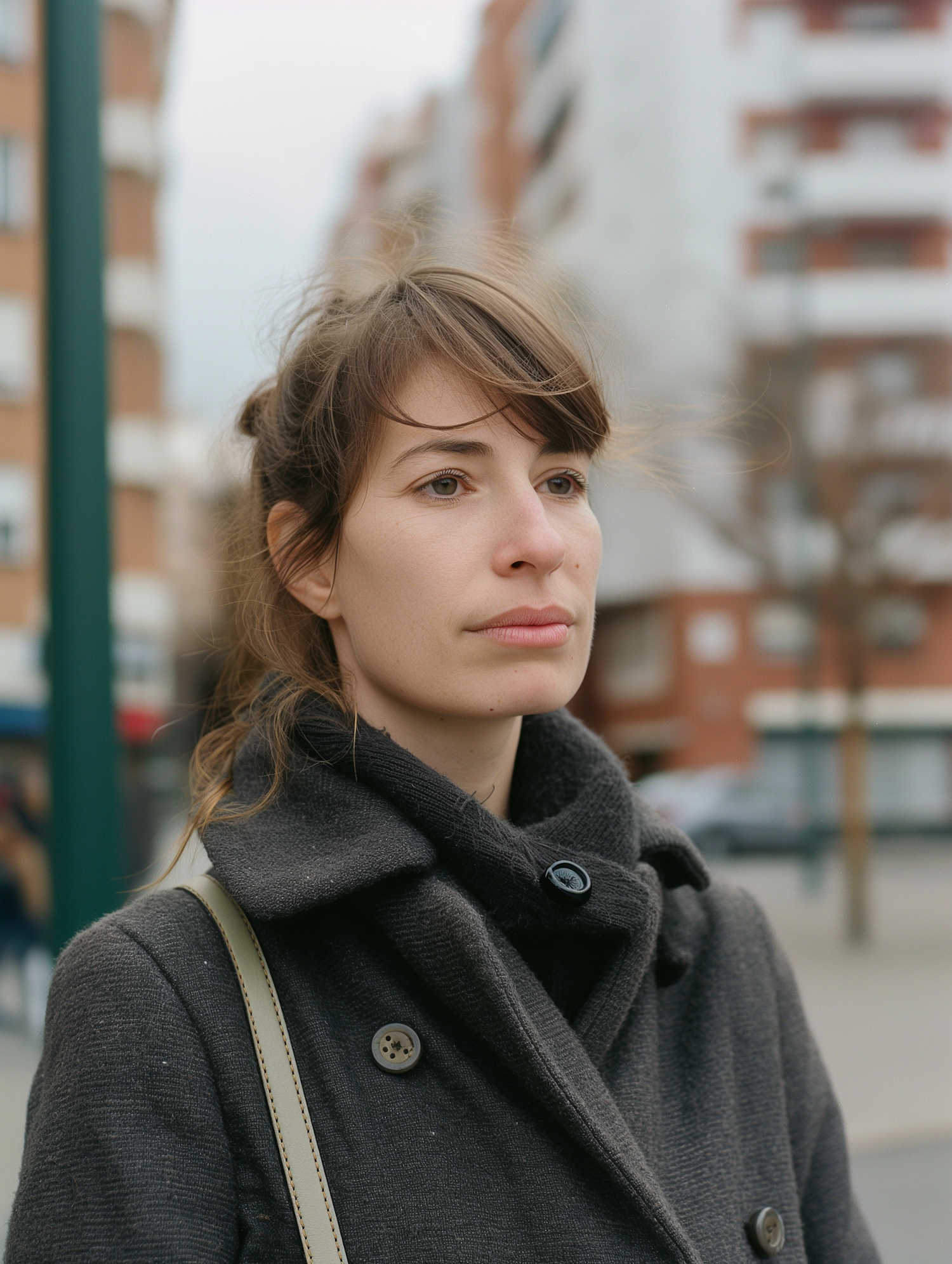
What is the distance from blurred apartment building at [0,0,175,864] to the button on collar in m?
11.7

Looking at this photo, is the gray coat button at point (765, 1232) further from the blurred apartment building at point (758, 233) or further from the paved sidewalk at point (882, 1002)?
the blurred apartment building at point (758, 233)

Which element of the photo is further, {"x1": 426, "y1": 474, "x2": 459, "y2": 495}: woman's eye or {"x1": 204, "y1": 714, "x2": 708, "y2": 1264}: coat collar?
{"x1": 426, "y1": 474, "x2": 459, "y2": 495}: woman's eye

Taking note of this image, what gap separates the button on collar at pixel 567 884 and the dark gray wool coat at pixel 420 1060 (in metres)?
0.02

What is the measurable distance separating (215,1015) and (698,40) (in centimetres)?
3307

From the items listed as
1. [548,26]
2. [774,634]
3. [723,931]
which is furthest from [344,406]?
[548,26]

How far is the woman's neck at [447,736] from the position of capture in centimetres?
174

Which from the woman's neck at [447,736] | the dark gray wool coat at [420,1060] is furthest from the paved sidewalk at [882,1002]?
the woman's neck at [447,736]

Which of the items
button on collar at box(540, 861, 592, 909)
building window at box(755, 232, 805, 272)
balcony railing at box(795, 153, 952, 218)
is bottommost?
button on collar at box(540, 861, 592, 909)

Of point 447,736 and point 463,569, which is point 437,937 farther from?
point 463,569

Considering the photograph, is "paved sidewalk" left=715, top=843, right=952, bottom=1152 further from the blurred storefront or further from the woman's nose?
the blurred storefront

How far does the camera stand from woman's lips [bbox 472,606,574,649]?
63.6 inches

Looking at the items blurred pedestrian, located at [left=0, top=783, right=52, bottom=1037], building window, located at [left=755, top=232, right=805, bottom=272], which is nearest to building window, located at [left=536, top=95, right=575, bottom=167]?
building window, located at [left=755, top=232, right=805, bottom=272]

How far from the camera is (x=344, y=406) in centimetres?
171

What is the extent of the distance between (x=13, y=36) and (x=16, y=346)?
3.97 metres
